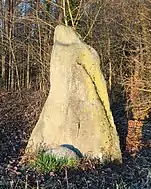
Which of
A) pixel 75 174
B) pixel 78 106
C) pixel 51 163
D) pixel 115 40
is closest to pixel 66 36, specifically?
pixel 78 106

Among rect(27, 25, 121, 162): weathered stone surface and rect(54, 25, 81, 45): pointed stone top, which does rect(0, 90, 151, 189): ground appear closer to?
rect(27, 25, 121, 162): weathered stone surface

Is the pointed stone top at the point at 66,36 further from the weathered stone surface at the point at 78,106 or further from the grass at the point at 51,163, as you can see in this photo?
the grass at the point at 51,163

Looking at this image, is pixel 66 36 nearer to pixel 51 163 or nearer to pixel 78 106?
pixel 78 106

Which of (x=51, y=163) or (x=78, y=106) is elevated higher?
(x=78, y=106)

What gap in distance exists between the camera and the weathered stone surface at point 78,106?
7.80 m

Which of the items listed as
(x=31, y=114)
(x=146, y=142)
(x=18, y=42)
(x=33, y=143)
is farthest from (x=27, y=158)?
(x=18, y=42)

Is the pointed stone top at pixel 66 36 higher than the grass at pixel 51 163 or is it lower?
higher

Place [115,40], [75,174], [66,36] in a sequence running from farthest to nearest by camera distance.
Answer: [115,40], [66,36], [75,174]

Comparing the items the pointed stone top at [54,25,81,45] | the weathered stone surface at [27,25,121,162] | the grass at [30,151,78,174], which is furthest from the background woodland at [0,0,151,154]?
the grass at [30,151,78,174]

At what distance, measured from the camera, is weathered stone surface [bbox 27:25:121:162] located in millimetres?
7805

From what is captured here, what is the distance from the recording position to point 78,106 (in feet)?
26.3

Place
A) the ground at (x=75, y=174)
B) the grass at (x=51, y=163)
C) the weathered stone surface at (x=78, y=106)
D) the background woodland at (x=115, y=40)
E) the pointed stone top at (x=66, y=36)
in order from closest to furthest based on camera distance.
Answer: the ground at (x=75, y=174)
the grass at (x=51, y=163)
the weathered stone surface at (x=78, y=106)
the pointed stone top at (x=66, y=36)
the background woodland at (x=115, y=40)

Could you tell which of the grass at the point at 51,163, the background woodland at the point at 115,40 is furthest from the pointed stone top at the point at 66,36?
the background woodland at the point at 115,40

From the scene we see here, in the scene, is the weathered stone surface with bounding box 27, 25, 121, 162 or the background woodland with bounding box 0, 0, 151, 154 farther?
the background woodland with bounding box 0, 0, 151, 154
